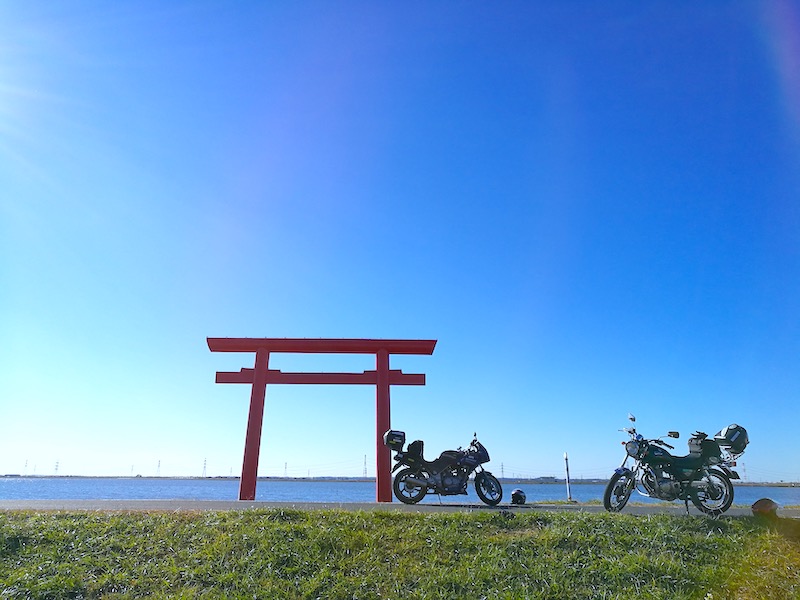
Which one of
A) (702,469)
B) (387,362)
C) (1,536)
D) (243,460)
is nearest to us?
(1,536)

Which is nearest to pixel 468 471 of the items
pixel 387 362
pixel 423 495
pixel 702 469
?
pixel 423 495

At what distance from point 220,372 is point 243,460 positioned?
70.8 inches

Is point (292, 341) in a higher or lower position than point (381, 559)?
higher

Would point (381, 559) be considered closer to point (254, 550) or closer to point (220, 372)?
point (254, 550)

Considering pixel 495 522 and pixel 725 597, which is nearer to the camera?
pixel 725 597

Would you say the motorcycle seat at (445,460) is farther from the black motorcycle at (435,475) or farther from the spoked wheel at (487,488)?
the spoked wheel at (487,488)

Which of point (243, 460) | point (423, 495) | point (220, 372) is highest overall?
point (220, 372)

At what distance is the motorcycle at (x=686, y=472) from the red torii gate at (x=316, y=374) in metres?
4.26

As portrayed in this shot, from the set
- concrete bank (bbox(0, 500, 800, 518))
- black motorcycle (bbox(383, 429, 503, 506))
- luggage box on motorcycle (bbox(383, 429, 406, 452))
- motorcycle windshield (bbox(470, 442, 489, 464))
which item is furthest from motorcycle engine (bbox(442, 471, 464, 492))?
concrete bank (bbox(0, 500, 800, 518))

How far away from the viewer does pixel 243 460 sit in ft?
32.7

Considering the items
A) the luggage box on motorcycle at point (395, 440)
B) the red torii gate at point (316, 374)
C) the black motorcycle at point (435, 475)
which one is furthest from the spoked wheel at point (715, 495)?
the red torii gate at point (316, 374)

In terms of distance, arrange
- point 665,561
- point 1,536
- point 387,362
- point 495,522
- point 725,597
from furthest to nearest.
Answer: point 387,362
point 495,522
point 1,536
point 665,561
point 725,597

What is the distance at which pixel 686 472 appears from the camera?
7.25 meters

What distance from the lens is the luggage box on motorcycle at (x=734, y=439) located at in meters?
7.21
